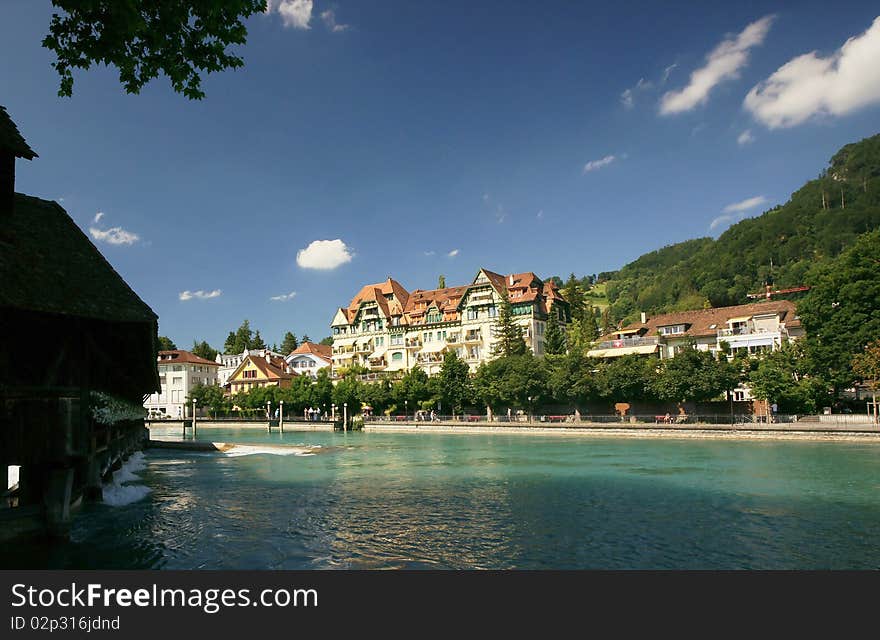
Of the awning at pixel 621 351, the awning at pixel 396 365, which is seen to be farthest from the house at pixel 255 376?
the awning at pixel 621 351

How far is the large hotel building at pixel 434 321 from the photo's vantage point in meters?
82.9

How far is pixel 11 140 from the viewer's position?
13.1m

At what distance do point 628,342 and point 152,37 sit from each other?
6562 cm

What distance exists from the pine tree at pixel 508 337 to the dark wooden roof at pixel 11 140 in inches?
2524

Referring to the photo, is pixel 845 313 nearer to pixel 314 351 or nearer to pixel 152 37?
pixel 152 37

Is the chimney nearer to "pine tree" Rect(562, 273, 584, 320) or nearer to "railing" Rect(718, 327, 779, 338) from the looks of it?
"railing" Rect(718, 327, 779, 338)

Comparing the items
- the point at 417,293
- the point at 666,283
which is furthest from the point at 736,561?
the point at 666,283

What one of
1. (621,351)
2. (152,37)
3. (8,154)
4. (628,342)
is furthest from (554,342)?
(152,37)

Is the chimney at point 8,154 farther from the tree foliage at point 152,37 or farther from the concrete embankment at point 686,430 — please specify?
the concrete embankment at point 686,430

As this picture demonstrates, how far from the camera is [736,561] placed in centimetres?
1365

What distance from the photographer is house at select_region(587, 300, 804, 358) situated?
6084cm
